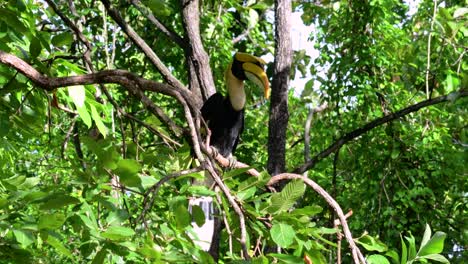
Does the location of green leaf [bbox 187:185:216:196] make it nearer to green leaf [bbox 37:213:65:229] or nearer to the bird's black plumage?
green leaf [bbox 37:213:65:229]

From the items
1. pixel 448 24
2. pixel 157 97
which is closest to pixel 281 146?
pixel 448 24

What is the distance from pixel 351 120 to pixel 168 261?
374 centimetres

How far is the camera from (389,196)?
532cm

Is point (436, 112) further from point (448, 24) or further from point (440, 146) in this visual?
point (448, 24)

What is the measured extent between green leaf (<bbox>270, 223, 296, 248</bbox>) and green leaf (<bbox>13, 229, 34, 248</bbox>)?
573 mm

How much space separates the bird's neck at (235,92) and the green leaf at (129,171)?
285cm

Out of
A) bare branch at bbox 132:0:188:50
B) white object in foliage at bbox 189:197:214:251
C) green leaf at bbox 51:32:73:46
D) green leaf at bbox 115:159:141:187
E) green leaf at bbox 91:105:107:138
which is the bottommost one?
white object in foliage at bbox 189:197:214:251

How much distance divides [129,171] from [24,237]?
32cm

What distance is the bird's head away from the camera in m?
3.76

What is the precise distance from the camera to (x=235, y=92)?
168 inches

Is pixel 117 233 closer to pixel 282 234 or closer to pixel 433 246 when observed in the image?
pixel 282 234

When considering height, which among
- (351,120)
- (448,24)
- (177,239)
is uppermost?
(448,24)

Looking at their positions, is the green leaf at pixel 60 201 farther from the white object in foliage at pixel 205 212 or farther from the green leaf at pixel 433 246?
the green leaf at pixel 433 246

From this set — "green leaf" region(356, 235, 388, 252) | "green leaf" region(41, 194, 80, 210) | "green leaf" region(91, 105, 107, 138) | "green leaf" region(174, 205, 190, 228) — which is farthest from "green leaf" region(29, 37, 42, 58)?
"green leaf" region(356, 235, 388, 252)
